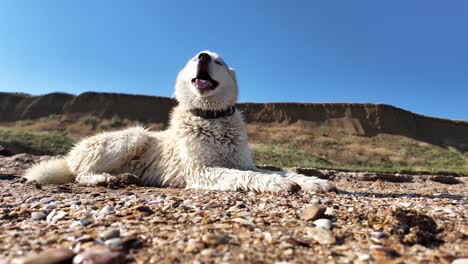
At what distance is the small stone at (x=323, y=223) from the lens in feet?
7.23

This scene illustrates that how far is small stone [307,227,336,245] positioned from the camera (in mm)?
1933

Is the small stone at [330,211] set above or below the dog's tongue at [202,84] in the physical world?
below

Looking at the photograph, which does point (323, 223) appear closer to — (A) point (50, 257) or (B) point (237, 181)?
(A) point (50, 257)

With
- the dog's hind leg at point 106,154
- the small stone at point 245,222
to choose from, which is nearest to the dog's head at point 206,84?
the dog's hind leg at point 106,154

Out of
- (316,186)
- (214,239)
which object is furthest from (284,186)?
(214,239)

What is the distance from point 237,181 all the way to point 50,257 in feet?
9.09

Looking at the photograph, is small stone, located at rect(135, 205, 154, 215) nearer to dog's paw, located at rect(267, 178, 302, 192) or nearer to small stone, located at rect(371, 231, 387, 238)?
small stone, located at rect(371, 231, 387, 238)

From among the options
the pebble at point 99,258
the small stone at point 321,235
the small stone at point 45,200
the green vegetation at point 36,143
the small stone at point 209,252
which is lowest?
the green vegetation at point 36,143

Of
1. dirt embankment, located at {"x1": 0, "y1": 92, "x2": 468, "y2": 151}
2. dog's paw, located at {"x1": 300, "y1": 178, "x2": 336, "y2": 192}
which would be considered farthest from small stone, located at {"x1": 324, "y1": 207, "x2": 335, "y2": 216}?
dirt embankment, located at {"x1": 0, "y1": 92, "x2": 468, "y2": 151}

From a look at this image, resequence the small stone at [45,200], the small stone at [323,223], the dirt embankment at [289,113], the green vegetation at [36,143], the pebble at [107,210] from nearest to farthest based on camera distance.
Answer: the small stone at [323,223] → the pebble at [107,210] → the small stone at [45,200] → the green vegetation at [36,143] → the dirt embankment at [289,113]

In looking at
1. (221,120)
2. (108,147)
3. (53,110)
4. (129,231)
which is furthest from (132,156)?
(53,110)

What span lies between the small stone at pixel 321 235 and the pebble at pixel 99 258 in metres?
1.05

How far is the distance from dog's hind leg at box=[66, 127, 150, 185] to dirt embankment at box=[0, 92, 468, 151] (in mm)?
39131

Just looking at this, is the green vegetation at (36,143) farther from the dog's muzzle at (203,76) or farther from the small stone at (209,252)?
the small stone at (209,252)
